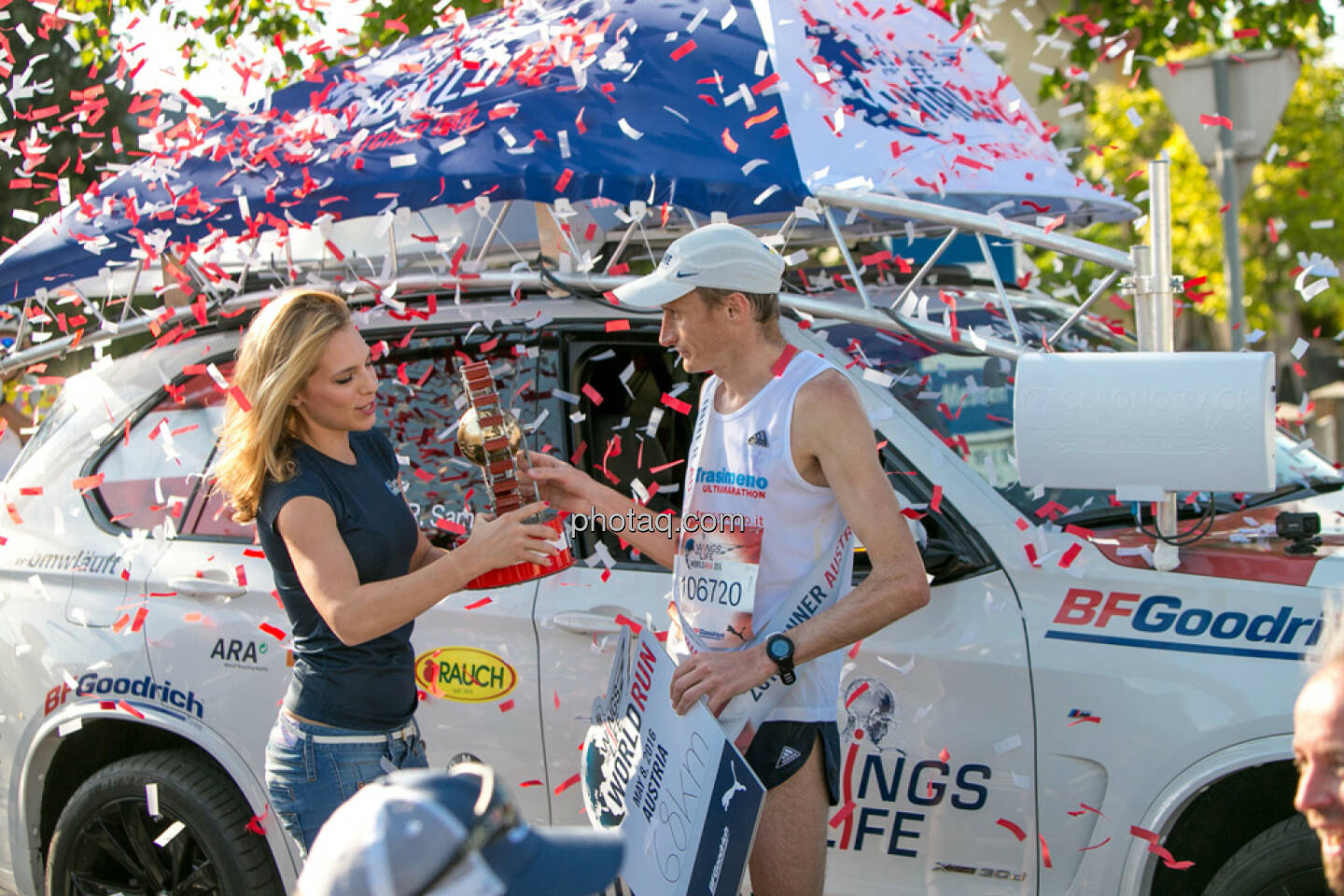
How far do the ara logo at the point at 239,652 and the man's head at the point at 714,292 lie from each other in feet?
5.25

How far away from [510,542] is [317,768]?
67 cm

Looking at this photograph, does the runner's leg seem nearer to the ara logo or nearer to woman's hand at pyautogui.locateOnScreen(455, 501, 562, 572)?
woman's hand at pyautogui.locateOnScreen(455, 501, 562, 572)

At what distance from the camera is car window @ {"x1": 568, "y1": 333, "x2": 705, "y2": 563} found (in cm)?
379

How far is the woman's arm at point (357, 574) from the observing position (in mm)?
2744

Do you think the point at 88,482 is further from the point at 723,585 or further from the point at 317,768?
the point at 723,585

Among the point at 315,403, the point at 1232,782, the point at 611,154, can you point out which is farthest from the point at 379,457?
the point at 1232,782

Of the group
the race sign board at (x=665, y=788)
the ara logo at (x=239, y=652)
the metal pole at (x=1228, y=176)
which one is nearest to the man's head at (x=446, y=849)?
the race sign board at (x=665, y=788)

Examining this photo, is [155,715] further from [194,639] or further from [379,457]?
[379,457]

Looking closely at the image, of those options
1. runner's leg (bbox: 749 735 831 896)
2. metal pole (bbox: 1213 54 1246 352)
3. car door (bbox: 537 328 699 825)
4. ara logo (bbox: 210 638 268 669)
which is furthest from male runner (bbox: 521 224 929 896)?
metal pole (bbox: 1213 54 1246 352)

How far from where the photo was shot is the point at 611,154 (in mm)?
3617

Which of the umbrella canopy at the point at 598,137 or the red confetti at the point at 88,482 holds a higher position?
the umbrella canopy at the point at 598,137

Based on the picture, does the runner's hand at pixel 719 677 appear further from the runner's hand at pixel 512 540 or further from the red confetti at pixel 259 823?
the red confetti at pixel 259 823

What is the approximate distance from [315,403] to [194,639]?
1.35 m

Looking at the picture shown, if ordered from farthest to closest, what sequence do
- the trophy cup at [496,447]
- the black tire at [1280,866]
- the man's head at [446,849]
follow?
the trophy cup at [496,447], the black tire at [1280,866], the man's head at [446,849]
